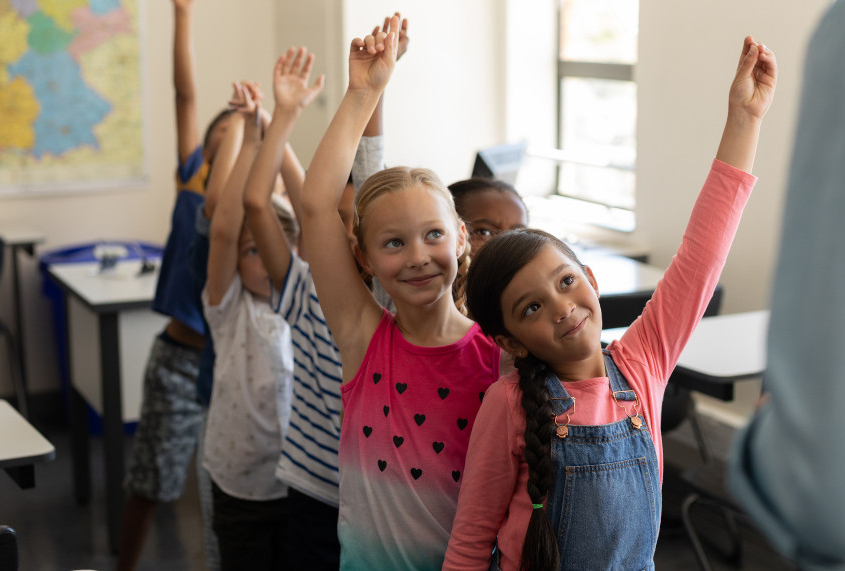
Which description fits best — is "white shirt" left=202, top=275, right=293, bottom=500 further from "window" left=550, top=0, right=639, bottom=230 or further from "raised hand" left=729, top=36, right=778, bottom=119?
"window" left=550, top=0, right=639, bottom=230

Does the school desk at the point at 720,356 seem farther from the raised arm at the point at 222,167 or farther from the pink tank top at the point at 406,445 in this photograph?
the raised arm at the point at 222,167

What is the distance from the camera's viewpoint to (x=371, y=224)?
4.33 ft

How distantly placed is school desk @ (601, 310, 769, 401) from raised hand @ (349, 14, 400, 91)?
0.83 meters

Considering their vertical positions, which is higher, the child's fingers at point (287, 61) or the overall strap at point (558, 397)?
the child's fingers at point (287, 61)

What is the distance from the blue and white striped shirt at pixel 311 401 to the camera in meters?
1.65

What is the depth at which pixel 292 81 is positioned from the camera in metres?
1.74

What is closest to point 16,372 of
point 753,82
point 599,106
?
point 599,106

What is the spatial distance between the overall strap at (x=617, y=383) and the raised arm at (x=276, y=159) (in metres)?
0.79

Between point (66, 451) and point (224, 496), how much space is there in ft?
7.86

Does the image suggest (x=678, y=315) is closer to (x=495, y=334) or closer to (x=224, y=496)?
(x=495, y=334)

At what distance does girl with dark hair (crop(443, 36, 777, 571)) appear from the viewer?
110 centimetres

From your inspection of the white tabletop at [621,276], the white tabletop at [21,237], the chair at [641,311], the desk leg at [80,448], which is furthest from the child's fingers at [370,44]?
the white tabletop at [21,237]

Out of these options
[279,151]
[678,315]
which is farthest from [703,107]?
[678,315]

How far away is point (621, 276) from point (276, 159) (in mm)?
1561
